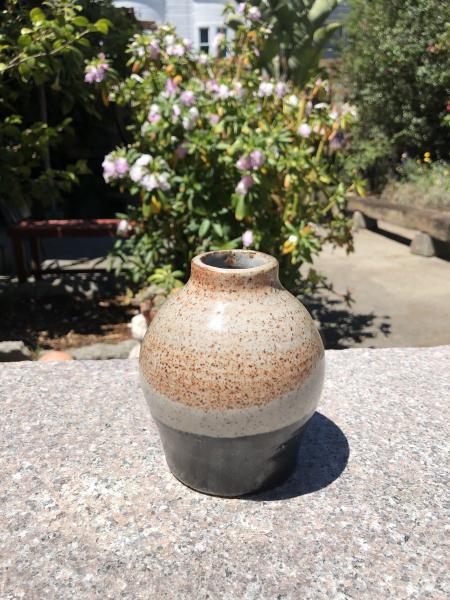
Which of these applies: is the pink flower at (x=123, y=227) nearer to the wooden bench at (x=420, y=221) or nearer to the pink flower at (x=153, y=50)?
the pink flower at (x=153, y=50)

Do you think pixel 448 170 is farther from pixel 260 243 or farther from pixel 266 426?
pixel 266 426

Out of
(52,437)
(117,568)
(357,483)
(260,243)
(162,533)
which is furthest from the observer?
(260,243)

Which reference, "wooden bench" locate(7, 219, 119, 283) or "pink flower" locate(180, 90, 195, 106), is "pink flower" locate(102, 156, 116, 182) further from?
"wooden bench" locate(7, 219, 119, 283)

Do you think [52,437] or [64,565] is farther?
[52,437]

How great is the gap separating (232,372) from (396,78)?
10060 mm

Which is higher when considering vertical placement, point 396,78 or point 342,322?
point 396,78

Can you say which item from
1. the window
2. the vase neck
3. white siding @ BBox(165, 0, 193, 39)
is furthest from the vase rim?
the window

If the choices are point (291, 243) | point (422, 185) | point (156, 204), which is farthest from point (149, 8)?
point (291, 243)

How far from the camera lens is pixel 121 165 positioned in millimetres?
3779

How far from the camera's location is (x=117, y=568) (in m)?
1.79

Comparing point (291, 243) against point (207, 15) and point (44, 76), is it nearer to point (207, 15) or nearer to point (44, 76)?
Result: point (44, 76)

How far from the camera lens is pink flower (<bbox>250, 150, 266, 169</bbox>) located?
3.39m

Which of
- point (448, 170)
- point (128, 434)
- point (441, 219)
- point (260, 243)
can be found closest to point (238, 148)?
point (260, 243)

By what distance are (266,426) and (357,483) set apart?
61 centimetres
